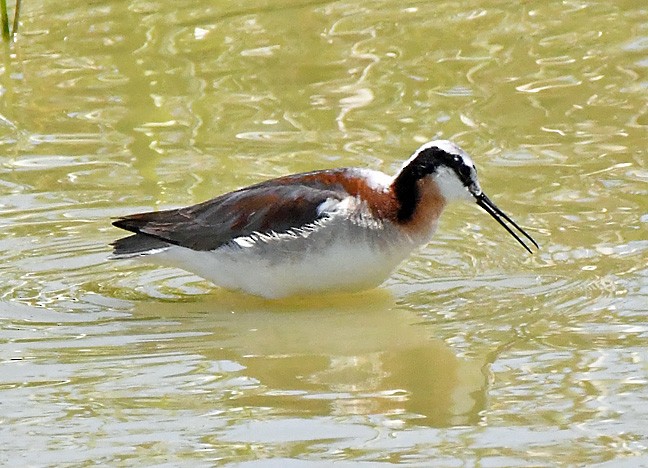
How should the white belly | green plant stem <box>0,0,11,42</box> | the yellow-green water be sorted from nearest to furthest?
the yellow-green water → the white belly → green plant stem <box>0,0,11,42</box>

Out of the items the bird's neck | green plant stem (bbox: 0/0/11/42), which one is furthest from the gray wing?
green plant stem (bbox: 0/0/11/42)

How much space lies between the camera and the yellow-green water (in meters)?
7.20

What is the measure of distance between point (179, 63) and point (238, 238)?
4639 mm

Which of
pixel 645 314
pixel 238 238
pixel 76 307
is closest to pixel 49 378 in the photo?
pixel 76 307

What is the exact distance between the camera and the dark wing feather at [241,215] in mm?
9344

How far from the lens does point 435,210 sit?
9438 millimetres

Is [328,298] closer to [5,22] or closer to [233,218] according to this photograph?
[233,218]

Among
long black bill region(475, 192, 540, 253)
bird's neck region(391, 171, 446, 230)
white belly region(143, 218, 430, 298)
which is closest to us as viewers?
white belly region(143, 218, 430, 298)

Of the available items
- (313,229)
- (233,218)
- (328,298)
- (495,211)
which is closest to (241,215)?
(233,218)

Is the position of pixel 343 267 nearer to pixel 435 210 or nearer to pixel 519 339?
pixel 435 210

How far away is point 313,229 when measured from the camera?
9.21 m

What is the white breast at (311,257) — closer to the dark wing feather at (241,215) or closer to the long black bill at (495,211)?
the dark wing feather at (241,215)

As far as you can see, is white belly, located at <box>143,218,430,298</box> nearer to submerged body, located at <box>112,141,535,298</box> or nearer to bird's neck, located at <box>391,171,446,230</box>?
submerged body, located at <box>112,141,535,298</box>

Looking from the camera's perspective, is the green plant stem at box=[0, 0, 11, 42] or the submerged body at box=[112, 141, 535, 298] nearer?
the submerged body at box=[112, 141, 535, 298]
